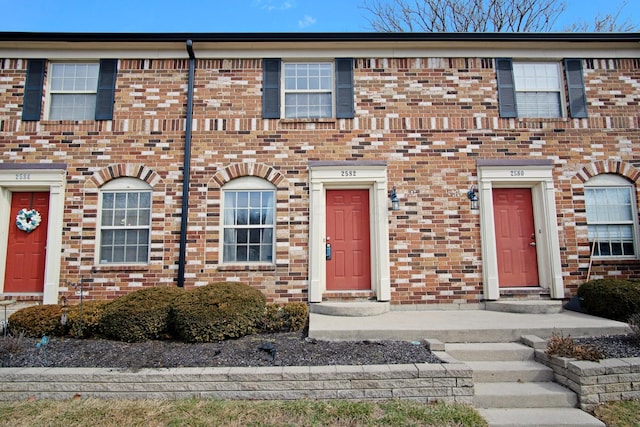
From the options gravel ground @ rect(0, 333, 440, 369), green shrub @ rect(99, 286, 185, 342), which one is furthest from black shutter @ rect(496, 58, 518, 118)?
green shrub @ rect(99, 286, 185, 342)

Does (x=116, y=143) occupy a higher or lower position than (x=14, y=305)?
higher

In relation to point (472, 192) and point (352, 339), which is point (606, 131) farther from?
point (352, 339)

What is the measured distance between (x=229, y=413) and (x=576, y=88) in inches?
325

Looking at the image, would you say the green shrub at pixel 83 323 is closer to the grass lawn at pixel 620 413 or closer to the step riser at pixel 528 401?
the step riser at pixel 528 401

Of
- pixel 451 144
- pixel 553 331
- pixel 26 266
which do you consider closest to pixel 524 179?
pixel 451 144

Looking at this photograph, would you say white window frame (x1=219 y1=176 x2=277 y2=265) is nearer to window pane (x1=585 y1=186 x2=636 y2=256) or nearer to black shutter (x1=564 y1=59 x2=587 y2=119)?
window pane (x1=585 y1=186 x2=636 y2=256)

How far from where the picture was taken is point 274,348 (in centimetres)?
468

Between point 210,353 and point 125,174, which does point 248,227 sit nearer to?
point 125,174

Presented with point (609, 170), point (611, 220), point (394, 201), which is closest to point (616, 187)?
point (609, 170)

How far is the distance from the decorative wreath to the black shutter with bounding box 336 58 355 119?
235 inches

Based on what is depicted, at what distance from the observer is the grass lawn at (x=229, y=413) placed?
11.6 feet

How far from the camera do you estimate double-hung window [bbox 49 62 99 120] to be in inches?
289

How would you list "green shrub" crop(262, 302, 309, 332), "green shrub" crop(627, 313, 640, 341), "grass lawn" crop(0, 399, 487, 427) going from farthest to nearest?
1. "green shrub" crop(262, 302, 309, 332)
2. "green shrub" crop(627, 313, 640, 341)
3. "grass lawn" crop(0, 399, 487, 427)

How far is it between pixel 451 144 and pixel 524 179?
1503 mm
